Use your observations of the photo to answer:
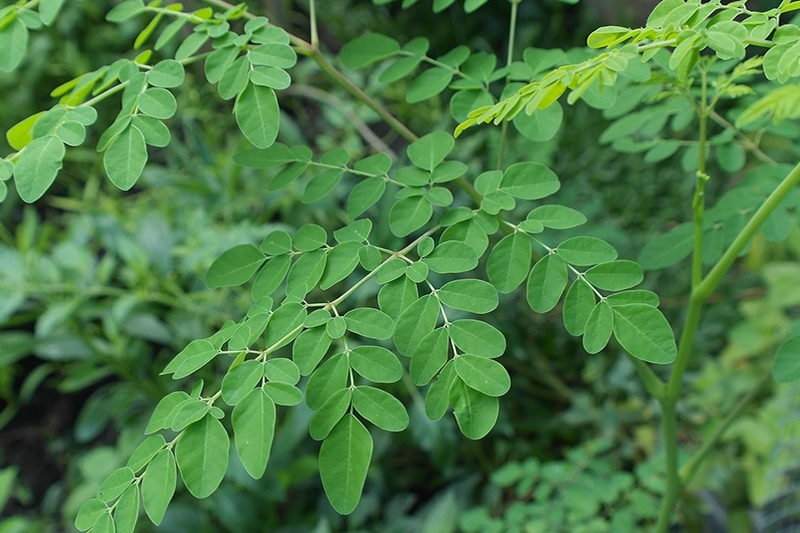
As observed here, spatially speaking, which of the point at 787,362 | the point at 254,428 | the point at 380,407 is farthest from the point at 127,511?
the point at 787,362

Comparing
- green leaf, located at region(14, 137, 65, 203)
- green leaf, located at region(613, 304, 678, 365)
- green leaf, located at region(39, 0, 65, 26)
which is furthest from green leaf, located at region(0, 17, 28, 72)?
green leaf, located at region(613, 304, 678, 365)

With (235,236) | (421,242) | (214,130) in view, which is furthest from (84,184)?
(421,242)

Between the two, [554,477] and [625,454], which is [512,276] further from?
[625,454]

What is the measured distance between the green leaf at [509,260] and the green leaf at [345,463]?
0.21 m

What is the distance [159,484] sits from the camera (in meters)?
0.59

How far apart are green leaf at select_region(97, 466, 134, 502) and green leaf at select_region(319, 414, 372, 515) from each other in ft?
0.56

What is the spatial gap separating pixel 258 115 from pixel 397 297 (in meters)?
0.24

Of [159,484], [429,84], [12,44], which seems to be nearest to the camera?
[159,484]

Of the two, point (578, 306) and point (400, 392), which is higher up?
point (578, 306)

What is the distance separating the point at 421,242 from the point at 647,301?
0.77 feet

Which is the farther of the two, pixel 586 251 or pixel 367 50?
pixel 367 50

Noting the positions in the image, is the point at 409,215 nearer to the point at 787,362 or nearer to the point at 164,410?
the point at 164,410

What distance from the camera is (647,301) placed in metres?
0.68

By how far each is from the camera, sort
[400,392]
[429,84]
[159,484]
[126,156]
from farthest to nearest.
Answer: [400,392] < [429,84] < [126,156] < [159,484]
